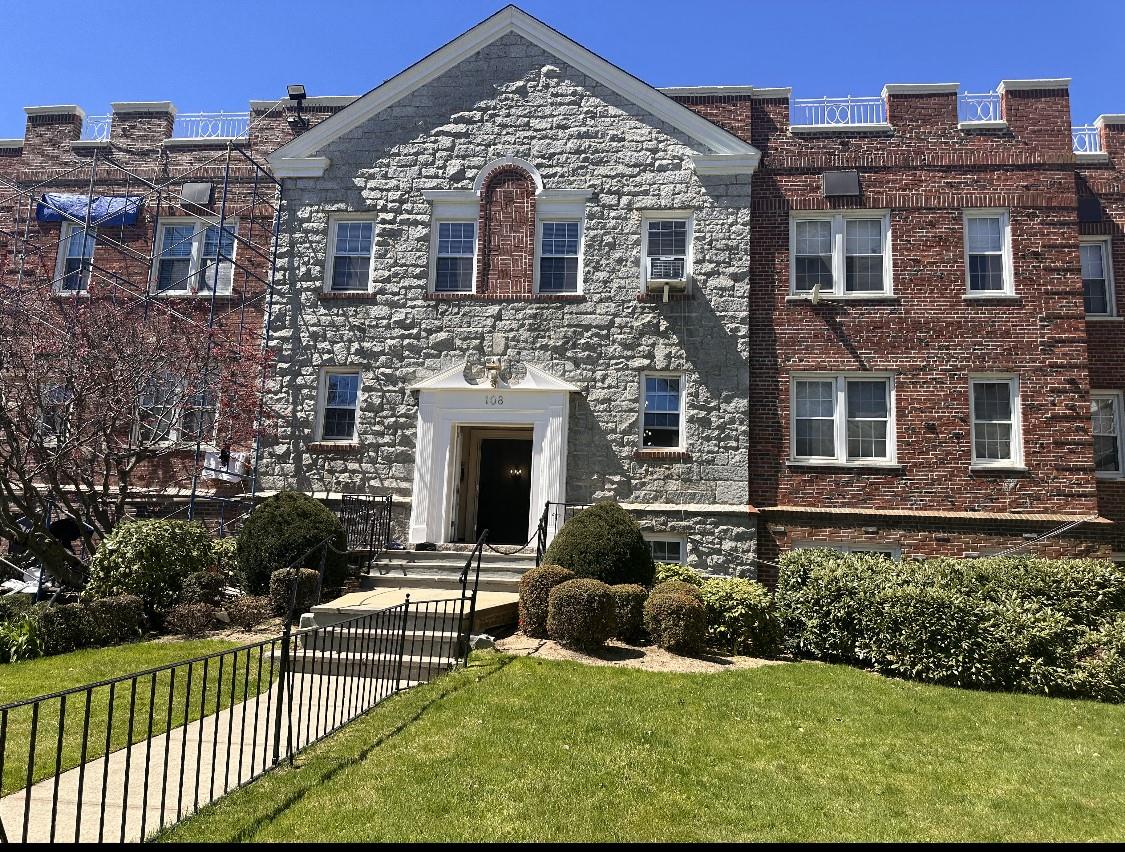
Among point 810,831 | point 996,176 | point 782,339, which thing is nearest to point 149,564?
point 810,831

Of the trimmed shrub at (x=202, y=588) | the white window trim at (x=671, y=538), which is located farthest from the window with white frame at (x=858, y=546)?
the trimmed shrub at (x=202, y=588)

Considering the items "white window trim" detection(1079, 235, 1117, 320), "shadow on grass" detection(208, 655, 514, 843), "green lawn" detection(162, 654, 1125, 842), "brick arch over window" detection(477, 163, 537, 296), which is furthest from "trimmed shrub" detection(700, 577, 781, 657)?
"white window trim" detection(1079, 235, 1117, 320)

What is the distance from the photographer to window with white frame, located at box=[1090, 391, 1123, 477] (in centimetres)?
1502

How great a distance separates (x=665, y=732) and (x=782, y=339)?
9686mm

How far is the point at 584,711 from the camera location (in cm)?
712

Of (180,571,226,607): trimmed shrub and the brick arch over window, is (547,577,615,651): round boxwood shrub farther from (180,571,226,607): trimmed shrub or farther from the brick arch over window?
the brick arch over window

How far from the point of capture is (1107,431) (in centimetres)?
1521

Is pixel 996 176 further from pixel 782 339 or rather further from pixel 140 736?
pixel 140 736

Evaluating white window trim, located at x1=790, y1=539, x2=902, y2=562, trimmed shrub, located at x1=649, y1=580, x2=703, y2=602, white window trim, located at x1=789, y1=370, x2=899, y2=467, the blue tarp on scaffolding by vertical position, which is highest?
the blue tarp on scaffolding

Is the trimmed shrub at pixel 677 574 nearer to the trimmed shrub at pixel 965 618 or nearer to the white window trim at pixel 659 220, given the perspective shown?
the trimmed shrub at pixel 965 618

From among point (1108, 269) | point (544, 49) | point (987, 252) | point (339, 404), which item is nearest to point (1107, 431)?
point (1108, 269)

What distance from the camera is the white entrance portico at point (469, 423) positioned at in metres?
14.2

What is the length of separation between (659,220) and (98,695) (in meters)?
11.8

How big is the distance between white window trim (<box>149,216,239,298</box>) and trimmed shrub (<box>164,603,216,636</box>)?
25.3 feet
